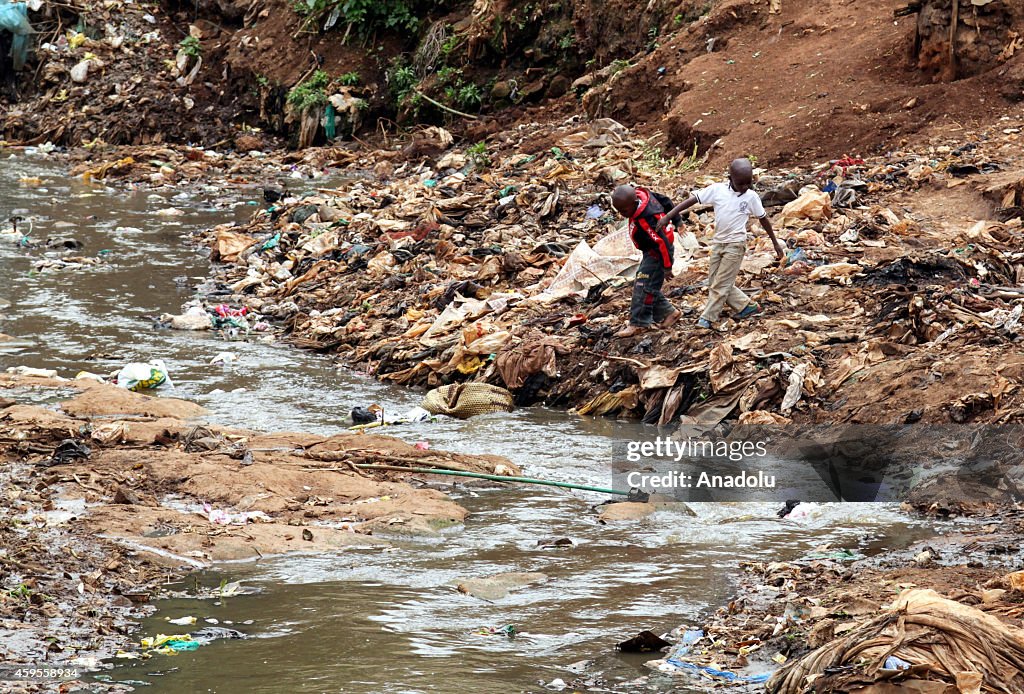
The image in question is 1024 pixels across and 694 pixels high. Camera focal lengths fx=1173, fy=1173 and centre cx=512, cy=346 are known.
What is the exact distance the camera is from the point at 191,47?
67.4ft

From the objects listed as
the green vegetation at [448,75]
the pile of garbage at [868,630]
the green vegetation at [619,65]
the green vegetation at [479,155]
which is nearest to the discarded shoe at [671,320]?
the pile of garbage at [868,630]

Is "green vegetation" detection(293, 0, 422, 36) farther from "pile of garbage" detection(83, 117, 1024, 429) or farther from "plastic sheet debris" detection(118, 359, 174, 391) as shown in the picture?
"plastic sheet debris" detection(118, 359, 174, 391)

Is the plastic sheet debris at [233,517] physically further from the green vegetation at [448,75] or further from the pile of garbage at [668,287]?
the green vegetation at [448,75]

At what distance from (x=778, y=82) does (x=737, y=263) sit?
6332 mm

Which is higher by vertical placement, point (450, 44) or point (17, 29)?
point (17, 29)

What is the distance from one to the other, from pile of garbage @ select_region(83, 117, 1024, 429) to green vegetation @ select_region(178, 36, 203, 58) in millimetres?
7666

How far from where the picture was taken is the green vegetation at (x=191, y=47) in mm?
20484

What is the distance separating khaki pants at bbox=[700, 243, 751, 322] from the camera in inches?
316

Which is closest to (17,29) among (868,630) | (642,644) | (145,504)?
(145,504)

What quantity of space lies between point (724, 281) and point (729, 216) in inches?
21.3

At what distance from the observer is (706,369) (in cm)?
786

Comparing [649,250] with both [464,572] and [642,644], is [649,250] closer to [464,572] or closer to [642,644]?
[464,572]

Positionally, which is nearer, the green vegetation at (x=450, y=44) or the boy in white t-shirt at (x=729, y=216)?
the boy in white t-shirt at (x=729, y=216)

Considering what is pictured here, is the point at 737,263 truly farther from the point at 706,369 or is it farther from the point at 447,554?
the point at 447,554
